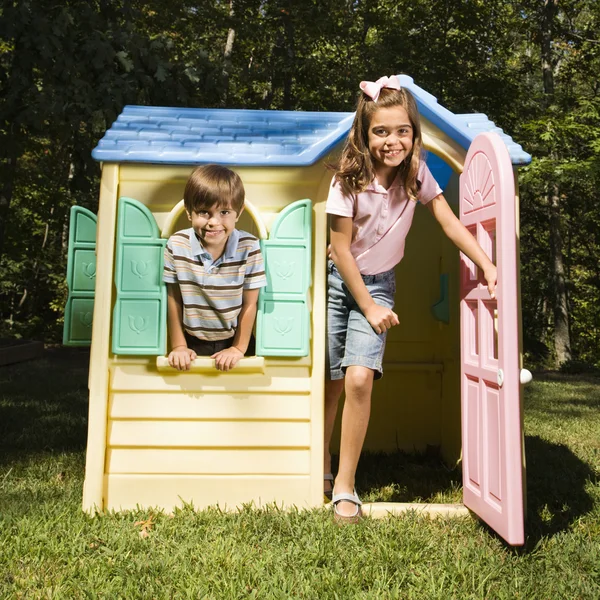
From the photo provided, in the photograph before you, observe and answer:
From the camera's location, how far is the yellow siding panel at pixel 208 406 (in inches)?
138

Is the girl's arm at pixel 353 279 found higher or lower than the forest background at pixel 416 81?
lower

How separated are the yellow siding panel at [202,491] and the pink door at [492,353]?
0.90 m

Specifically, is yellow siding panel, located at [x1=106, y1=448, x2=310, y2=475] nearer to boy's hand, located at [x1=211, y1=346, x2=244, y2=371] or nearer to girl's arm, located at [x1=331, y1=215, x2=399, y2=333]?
boy's hand, located at [x1=211, y1=346, x2=244, y2=371]

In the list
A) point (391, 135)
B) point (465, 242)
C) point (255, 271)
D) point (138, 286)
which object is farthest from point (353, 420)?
point (391, 135)

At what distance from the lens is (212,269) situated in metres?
3.55

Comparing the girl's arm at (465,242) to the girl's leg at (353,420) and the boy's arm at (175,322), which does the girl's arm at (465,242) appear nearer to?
the girl's leg at (353,420)

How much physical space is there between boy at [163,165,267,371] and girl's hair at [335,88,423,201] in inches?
22.3

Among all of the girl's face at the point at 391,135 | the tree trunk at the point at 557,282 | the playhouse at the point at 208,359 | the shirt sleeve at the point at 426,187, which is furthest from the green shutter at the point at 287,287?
the tree trunk at the point at 557,282

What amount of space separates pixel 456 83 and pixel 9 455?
13.9m

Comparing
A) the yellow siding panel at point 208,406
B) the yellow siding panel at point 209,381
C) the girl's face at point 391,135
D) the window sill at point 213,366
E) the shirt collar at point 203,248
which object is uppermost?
the girl's face at point 391,135

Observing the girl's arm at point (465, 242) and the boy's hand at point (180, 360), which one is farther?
the boy's hand at point (180, 360)

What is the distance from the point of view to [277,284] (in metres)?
3.56

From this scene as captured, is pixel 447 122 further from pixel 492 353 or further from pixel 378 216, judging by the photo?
pixel 492 353

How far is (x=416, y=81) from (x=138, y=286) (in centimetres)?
1337
